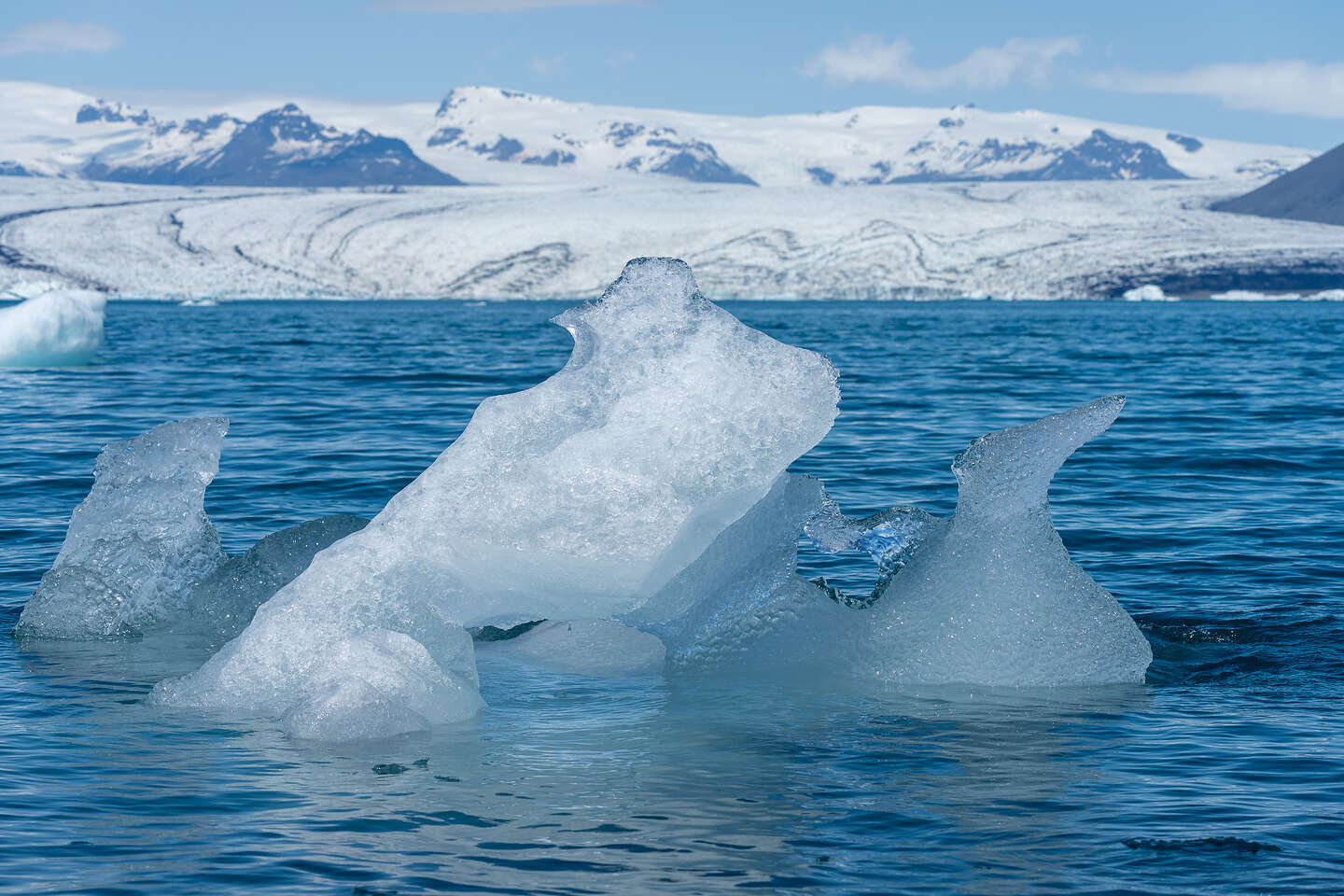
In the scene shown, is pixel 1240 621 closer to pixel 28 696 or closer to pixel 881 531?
pixel 881 531

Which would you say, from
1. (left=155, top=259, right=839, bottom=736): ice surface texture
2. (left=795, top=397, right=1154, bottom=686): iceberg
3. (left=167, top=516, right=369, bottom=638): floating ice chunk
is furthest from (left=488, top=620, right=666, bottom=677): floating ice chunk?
(left=167, top=516, right=369, bottom=638): floating ice chunk

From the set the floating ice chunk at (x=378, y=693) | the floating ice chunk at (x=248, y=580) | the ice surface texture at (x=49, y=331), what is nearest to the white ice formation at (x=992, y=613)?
the floating ice chunk at (x=378, y=693)

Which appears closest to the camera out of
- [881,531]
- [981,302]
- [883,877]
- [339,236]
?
[883,877]

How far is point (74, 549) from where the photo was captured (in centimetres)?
707

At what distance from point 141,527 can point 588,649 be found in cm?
237

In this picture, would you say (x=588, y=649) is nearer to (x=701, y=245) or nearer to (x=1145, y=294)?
(x=1145, y=294)

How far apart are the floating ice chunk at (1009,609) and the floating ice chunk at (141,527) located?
3.42 meters

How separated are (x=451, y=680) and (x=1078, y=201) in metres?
70.4

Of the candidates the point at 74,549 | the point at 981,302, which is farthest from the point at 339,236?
the point at 74,549

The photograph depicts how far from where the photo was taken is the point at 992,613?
602cm

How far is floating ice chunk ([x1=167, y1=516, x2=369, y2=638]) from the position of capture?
7066 mm

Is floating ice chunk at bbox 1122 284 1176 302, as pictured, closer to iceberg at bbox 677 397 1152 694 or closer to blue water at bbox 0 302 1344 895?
blue water at bbox 0 302 1344 895

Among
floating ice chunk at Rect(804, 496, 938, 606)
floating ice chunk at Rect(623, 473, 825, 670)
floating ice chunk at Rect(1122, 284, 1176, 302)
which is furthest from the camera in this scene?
floating ice chunk at Rect(1122, 284, 1176, 302)

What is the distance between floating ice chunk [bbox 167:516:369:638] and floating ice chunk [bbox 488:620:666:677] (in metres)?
1.09
